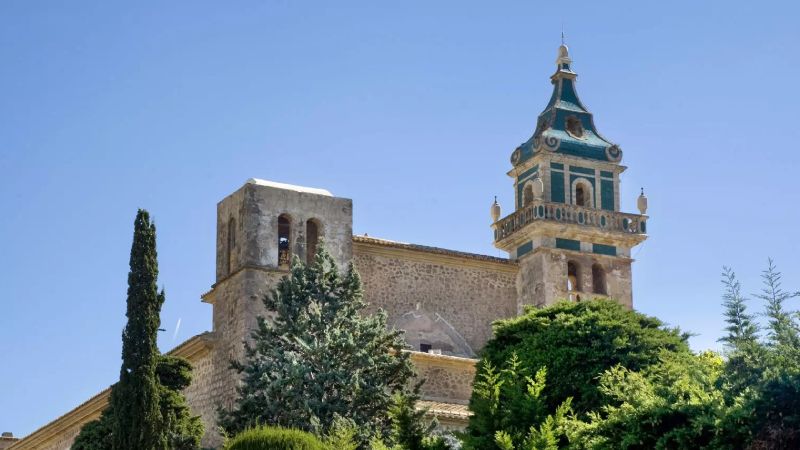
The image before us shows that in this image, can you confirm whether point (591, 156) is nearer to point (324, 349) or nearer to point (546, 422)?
point (324, 349)

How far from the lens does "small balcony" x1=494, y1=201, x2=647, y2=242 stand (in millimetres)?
35250

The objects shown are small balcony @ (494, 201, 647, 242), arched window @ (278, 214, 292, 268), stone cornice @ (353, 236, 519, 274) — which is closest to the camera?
arched window @ (278, 214, 292, 268)

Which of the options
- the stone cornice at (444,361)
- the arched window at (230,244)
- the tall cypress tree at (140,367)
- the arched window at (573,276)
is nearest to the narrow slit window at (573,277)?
the arched window at (573,276)

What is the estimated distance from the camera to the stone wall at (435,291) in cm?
3188

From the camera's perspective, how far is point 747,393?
56.6 feet

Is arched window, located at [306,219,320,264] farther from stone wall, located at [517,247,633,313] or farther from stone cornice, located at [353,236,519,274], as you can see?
stone wall, located at [517,247,633,313]

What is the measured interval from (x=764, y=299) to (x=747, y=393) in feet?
4.71

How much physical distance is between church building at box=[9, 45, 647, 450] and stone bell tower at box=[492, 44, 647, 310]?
0.11ft

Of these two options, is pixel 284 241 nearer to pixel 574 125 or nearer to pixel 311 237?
pixel 311 237

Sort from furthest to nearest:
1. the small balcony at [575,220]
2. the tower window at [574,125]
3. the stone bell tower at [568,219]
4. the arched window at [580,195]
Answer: the tower window at [574,125] < the arched window at [580,195] < the small balcony at [575,220] < the stone bell tower at [568,219]

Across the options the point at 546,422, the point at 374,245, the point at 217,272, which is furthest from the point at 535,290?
the point at 546,422

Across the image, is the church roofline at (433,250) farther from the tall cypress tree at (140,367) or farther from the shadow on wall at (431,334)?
the tall cypress tree at (140,367)

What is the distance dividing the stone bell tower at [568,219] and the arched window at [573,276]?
0.02m

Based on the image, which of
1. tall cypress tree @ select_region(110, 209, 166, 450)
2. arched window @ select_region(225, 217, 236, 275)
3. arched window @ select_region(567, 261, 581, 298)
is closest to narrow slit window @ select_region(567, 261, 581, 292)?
arched window @ select_region(567, 261, 581, 298)
